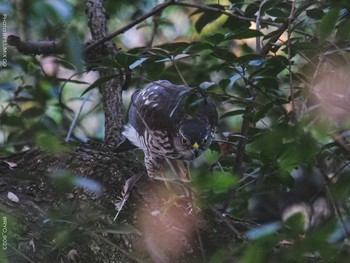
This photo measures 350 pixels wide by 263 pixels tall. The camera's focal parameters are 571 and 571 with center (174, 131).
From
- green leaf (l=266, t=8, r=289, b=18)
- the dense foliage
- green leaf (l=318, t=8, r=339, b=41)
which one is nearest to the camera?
the dense foliage

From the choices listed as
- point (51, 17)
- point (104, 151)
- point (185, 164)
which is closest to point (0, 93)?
point (104, 151)

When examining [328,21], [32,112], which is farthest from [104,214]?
[32,112]

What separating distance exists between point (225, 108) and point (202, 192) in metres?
2.42

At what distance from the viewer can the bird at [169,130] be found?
281 centimetres

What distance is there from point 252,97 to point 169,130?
644mm

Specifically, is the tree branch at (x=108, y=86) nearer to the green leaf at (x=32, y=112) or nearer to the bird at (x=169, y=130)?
the bird at (x=169, y=130)

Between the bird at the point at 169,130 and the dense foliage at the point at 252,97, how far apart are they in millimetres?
103

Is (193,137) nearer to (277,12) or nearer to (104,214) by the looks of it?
(277,12)

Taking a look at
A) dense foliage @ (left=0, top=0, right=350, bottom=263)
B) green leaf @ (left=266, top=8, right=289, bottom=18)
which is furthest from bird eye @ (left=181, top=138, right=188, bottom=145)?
green leaf @ (left=266, top=8, right=289, bottom=18)

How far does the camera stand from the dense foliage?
4.15 ft

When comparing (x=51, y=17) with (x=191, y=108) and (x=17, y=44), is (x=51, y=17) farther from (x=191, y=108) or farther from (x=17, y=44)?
(x=17, y=44)

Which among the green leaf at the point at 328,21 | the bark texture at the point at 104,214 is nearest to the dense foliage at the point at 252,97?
the green leaf at the point at 328,21

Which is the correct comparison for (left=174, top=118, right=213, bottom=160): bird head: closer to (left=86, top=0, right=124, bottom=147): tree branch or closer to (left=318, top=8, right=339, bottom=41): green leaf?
(left=86, top=0, right=124, bottom=147): tree branch

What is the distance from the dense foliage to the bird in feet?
0.34
